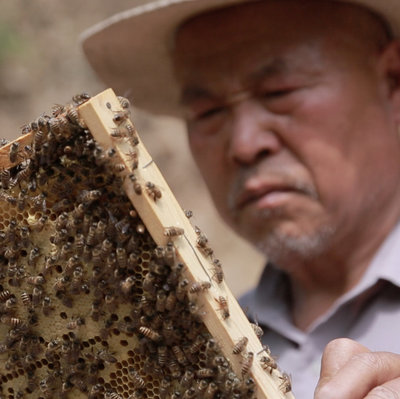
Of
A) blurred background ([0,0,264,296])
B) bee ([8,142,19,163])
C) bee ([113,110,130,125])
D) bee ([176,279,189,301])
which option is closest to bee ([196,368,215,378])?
bee ([176,279,189,301])

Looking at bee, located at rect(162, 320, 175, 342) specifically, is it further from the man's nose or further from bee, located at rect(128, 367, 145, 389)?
the man's nose

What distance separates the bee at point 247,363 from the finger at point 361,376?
0.66 ft

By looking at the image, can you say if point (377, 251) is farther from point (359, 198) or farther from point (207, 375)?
point (207, 375)

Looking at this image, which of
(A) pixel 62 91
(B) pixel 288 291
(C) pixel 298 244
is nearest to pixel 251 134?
(C) pixel 298 244

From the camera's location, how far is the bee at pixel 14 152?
187 cm

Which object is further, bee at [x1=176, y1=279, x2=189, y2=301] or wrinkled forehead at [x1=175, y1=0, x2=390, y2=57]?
wrinkled forehead at [x1=175, y1=0, x2=390, y2=57]

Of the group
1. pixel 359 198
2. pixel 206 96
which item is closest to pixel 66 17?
pixel 206 96

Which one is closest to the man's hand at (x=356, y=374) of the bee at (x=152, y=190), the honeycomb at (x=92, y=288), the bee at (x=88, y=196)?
the honeycomb at (x=92, y=288)

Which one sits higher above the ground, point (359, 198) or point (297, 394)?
point (359, 198)

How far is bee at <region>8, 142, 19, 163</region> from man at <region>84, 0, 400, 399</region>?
1.64 m

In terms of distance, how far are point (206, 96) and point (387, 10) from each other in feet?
3.81

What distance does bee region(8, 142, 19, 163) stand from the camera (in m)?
1.87

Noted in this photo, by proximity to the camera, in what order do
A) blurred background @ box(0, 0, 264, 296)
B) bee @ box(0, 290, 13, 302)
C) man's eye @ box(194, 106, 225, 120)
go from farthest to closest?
blurred background @ box(0, 0, 264, 296) → man's eye @ box(194, 106, 225, 120) → bee @ box(0, 290, 13, 302)

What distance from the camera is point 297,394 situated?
3082 millimetres
